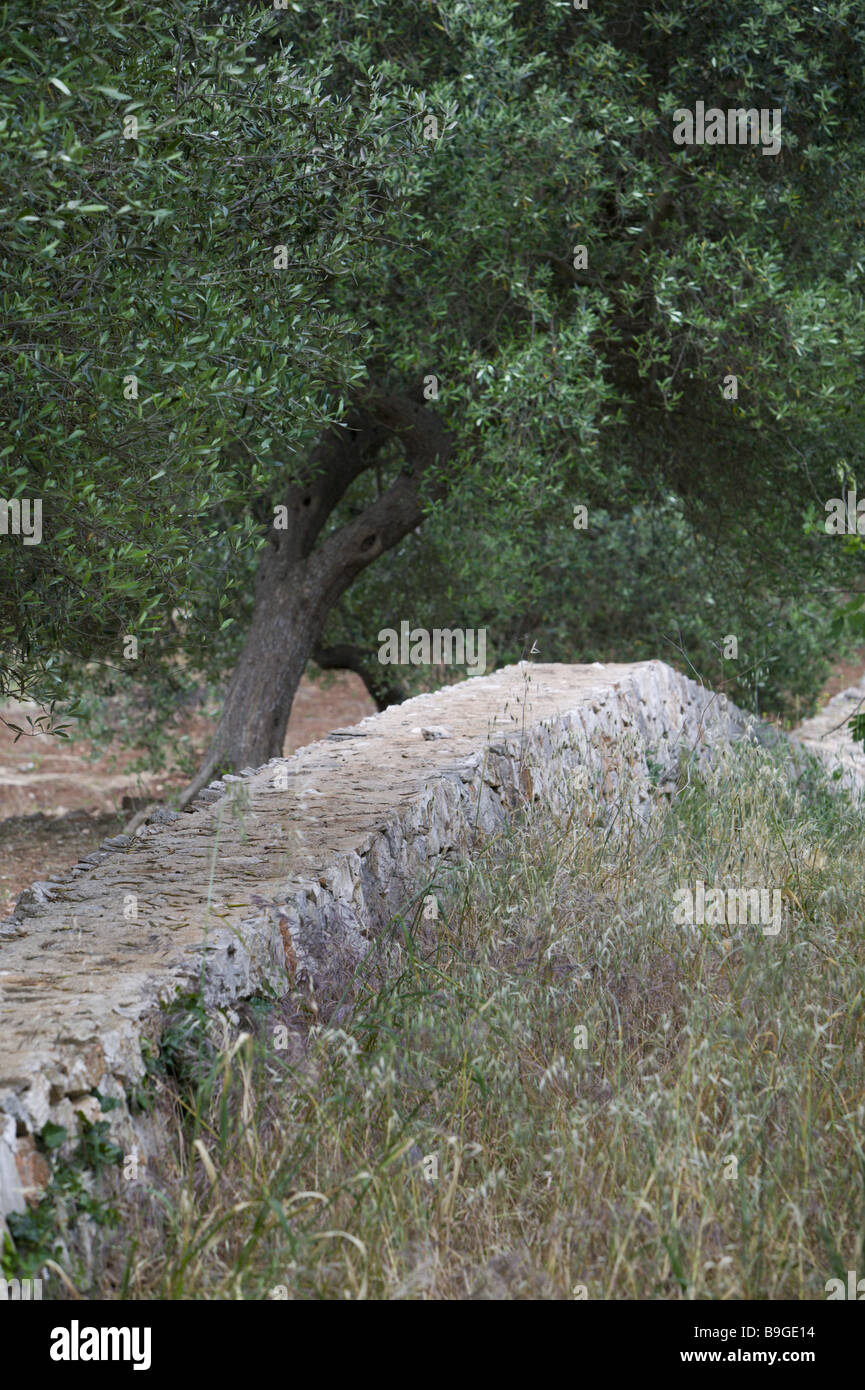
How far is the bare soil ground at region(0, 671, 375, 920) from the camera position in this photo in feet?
35.9

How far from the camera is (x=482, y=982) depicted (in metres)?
4.09

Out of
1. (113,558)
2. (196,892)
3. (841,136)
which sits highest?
(841,136)

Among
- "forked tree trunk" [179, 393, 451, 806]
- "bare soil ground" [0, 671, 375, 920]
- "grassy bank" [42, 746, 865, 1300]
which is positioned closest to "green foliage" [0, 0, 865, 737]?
"forked tree trunk" [179, 393, 451, 806]

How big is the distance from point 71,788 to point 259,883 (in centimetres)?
1314

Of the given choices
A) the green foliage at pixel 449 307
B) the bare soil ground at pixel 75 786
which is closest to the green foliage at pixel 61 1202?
the green foliage at pixel 449 307

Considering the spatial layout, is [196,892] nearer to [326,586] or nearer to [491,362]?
[491,362]

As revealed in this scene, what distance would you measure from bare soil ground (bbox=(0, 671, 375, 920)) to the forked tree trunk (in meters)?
1.41

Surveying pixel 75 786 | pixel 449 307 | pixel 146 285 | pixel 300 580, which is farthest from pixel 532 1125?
pixel 75 786

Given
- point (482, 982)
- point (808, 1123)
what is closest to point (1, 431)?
point (482, 982)

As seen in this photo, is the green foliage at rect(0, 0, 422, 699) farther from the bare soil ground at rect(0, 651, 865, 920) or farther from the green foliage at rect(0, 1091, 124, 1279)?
the green foliage at rect(0, 1091, 124, 1279)

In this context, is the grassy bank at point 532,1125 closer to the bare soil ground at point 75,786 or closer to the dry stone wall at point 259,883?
the dry stone wall at point 259,883

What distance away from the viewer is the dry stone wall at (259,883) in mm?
2994

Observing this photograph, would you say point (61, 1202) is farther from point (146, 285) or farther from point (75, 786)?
point (75, 786)
